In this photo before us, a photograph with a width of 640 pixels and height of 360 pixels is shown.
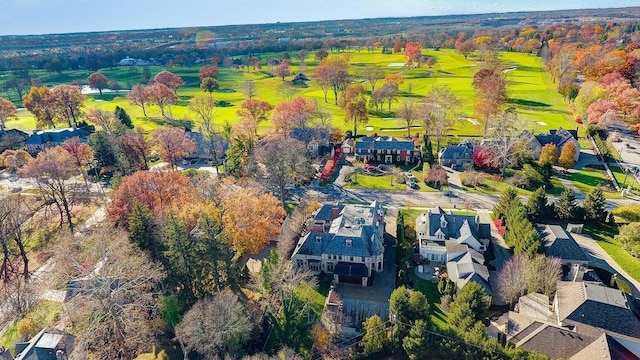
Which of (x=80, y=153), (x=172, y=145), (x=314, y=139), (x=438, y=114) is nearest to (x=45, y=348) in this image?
(x=172, y=145)

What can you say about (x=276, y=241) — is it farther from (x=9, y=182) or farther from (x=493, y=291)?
(x=9, y=182)

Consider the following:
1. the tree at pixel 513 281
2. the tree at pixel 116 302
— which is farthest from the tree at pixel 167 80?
the tree at pixel 513 281

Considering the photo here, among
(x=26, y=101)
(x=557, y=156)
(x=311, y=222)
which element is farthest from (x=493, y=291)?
(x=26, y=101)

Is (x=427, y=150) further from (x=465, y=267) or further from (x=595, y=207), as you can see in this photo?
(x=465, y=267)

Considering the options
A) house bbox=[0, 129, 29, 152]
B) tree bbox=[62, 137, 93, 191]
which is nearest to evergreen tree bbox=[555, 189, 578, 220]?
tree bbox=[62, 137, 93, 191]

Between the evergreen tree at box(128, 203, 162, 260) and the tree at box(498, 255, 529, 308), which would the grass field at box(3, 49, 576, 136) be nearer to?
the tree at box(498, 255, 529, 308)
